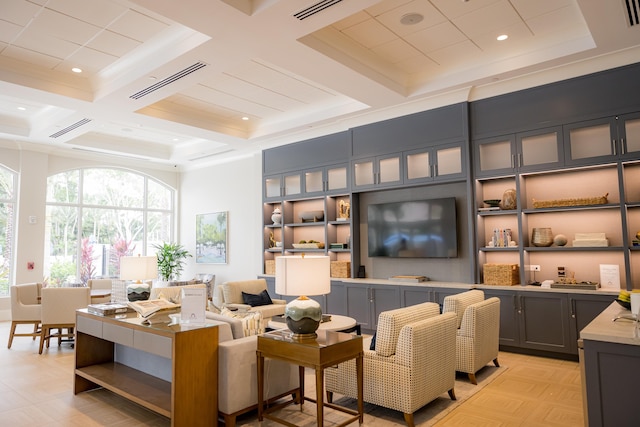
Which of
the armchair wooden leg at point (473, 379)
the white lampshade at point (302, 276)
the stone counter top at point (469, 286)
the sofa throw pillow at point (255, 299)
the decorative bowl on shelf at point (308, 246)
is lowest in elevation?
the armchair wooden leg at point (473, 379)

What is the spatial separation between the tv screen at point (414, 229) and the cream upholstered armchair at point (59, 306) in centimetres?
429

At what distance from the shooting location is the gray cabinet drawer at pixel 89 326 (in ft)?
13.1

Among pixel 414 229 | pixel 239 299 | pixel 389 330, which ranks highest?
pixel 414 229

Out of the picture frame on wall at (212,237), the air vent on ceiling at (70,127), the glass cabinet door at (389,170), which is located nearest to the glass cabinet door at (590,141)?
the glass cabinet door at (389,170)

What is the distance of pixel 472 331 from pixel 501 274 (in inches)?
61.8

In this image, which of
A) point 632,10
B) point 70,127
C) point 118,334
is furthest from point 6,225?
point 632,10

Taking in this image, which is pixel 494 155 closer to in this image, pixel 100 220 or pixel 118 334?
pixel 118 334

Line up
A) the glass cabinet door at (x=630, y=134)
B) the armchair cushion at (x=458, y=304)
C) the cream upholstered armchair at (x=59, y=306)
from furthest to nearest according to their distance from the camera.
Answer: the cream upholstered armchair at (x=59, y=306)
the glass cabinet door at (x=630, y=134)
the armchair cushion at (x=458, y=304)

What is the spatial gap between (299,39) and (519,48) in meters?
2.70

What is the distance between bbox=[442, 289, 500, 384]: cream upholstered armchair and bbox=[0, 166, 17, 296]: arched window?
27.6 feet

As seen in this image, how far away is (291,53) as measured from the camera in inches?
183

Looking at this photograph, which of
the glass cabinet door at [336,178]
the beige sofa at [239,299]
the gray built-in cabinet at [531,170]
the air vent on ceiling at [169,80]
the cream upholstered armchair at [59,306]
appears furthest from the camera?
the glass cabinet door at [336,178]

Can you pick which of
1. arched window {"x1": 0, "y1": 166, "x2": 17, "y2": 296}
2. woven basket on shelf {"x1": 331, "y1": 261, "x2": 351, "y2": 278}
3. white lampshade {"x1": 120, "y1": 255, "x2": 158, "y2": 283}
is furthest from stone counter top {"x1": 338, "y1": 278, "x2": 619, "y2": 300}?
arched window {"x1": 0, "y1": 166, "x2": 17, "y2": 296}

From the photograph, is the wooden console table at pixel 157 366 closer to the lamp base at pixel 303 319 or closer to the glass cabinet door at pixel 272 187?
the lamp base at pixel 303 319
